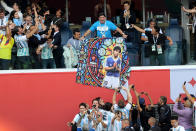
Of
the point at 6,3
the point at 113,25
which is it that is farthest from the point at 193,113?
the point at 6,3

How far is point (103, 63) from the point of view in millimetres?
18047

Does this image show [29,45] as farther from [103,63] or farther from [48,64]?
[103,63]

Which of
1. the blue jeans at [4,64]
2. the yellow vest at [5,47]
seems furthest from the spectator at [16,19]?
the blue jeans at [4,64]

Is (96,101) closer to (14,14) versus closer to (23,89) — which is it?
(23,89)

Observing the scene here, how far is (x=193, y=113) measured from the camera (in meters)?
16.8

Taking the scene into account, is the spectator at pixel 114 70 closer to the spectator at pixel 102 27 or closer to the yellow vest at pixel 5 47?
the spectator at pixel 102 27

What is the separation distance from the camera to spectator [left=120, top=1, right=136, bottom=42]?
18.2 m

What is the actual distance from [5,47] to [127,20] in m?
3.42

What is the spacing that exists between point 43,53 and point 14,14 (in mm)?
1486

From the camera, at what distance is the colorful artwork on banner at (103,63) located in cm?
1798

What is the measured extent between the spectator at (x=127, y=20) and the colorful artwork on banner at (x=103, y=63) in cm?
37

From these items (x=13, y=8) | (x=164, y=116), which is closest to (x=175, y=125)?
(x=164, y=116)

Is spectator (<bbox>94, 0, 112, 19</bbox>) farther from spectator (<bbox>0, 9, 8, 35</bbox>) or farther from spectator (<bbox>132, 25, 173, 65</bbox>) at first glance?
spectator (<bbox>0, 9, 8, 35</bbox>)

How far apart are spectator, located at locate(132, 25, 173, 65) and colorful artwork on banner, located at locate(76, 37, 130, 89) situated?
71cm
